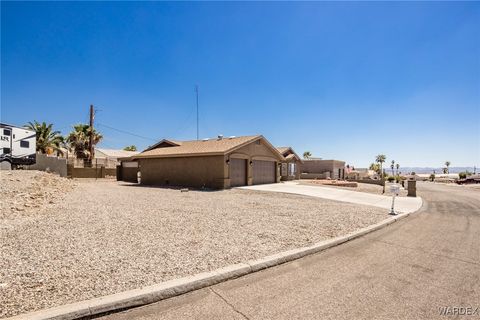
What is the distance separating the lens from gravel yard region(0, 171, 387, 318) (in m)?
3.74

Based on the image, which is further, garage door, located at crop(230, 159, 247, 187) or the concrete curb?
garage door, located at crop(230, 159, 247, 187)

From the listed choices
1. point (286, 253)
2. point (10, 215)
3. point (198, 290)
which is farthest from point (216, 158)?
point (198, 290)

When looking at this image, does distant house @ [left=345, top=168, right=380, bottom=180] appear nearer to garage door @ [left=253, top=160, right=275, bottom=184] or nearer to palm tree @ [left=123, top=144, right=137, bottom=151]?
garage door @ [left=253, top=160, right=275, bottom=184]

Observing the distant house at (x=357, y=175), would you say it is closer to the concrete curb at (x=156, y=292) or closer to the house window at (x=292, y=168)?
the house window at (x=292, y=168)

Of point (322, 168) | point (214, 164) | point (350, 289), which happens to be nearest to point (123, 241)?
point (350, 289)

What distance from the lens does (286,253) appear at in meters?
5.36

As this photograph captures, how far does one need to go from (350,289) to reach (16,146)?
23.2 meters

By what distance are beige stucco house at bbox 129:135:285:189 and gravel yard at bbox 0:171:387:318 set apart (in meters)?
8.59

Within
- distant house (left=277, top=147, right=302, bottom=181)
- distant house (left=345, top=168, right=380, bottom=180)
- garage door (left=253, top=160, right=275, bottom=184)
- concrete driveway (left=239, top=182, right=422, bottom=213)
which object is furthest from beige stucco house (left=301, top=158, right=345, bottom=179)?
concrete driveway (left=239, top=182, right=422, bottom=213)

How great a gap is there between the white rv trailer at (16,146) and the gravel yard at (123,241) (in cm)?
1018

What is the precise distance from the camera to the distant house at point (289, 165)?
102 feet

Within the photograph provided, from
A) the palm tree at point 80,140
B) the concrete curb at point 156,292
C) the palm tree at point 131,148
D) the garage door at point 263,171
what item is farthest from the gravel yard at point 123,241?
the palm tree at point 131,148

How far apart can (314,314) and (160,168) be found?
833 inches

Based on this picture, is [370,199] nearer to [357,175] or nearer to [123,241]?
[123,241]
